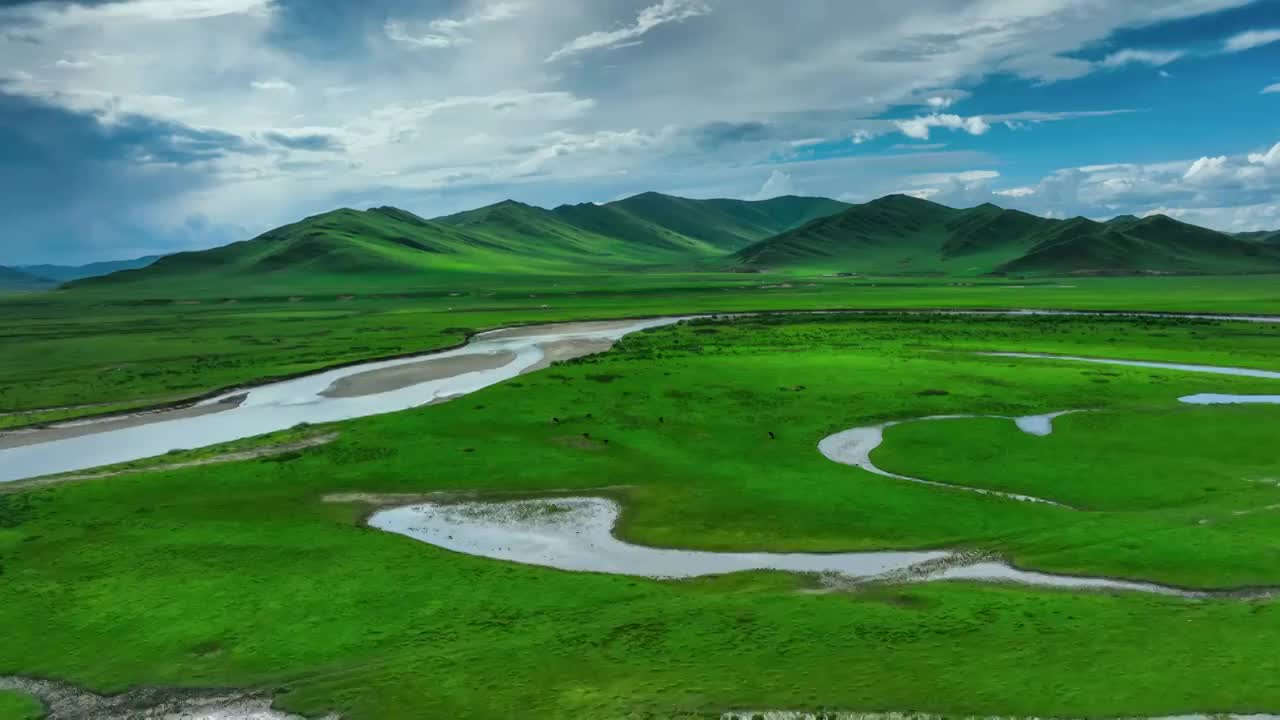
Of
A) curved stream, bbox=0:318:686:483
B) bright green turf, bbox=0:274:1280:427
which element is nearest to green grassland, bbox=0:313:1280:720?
curved stream, bbox=0:318:686:483

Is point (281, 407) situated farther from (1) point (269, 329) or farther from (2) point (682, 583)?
(1) point (269, 329)

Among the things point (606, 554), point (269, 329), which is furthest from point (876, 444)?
point (269, 329)

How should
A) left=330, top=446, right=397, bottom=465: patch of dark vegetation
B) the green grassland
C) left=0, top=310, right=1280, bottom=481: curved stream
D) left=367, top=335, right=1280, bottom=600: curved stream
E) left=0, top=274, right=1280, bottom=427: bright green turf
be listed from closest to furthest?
the green grassland → left=367, top=335, right=1280, bottom=600: curved stream → left=330, top=446, right=397, bottom=465: patch of dark vegetation → left=0, top=310, right=1280, bottom=481: curved stream → left=0, top=274, right=1280, bottom=427: bright green turf

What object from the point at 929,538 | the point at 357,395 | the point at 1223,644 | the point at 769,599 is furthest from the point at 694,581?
the point at 357,395

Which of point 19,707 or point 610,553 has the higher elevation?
point 19,707

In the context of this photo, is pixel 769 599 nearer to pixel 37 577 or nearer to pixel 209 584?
pixel 209 584

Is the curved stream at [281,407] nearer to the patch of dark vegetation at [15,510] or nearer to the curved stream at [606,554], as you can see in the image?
the patch of dark vegetation at [15,510]

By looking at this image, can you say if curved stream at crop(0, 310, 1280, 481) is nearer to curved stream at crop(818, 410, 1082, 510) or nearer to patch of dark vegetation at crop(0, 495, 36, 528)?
patch of dark vegetation at crop(0, 495, 36, 528)
